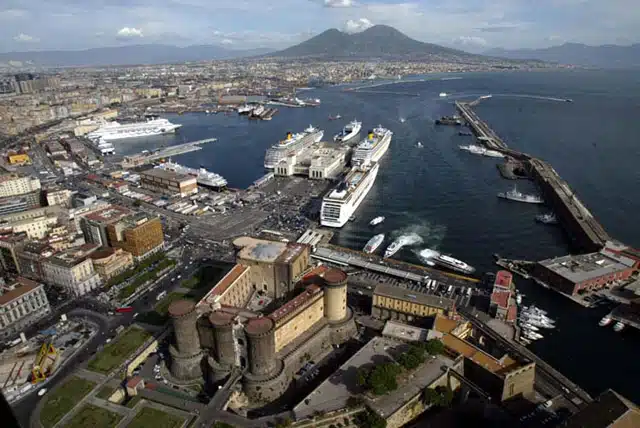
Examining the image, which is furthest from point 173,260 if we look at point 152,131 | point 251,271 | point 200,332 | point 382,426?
point 152,131

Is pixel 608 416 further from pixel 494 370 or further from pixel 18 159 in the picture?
pixel 18 159

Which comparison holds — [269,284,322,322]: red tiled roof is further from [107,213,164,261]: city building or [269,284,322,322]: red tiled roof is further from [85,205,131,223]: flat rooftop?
[85,205,131,223]: flat rooftop

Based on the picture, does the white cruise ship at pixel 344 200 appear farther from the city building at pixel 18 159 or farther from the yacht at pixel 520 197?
the city building at pixel 18 159

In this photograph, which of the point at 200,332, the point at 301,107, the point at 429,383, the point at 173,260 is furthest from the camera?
the point at 301,107

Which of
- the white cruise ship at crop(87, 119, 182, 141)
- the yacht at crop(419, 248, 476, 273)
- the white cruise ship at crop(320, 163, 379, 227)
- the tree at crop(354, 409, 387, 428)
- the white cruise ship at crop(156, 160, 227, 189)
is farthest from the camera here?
the white cruise ship at crop(87, 119, 182, 141)

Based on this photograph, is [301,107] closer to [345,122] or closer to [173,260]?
[345,122]

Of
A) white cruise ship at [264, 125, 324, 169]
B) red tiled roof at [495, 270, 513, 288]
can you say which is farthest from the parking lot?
white cruise ship at [264, 125, 324, 169]

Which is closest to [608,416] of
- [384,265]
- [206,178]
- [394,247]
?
[384,265]
